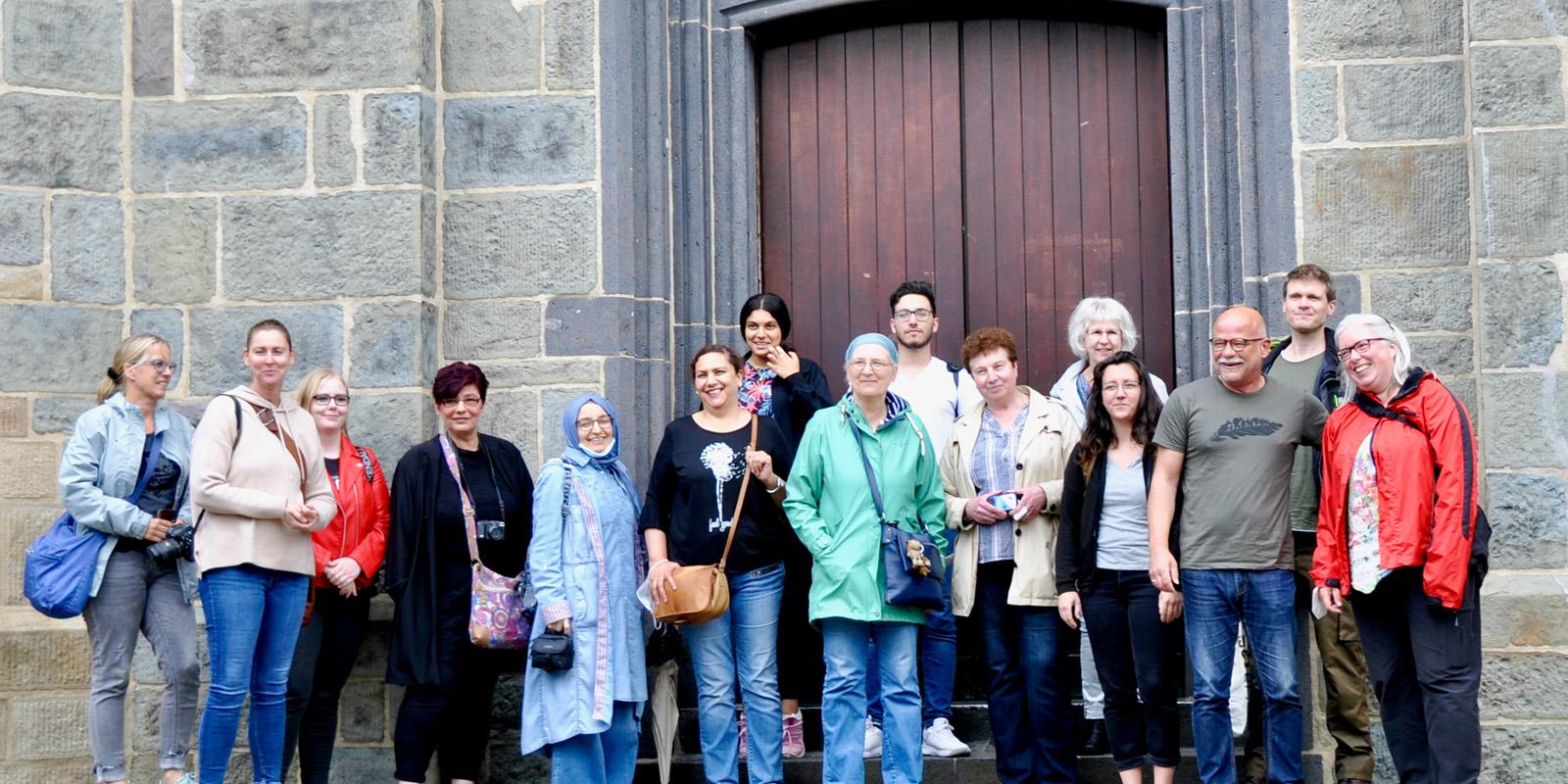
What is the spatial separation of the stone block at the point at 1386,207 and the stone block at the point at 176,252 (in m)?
4.34

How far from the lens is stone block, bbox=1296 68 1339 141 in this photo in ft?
22.4

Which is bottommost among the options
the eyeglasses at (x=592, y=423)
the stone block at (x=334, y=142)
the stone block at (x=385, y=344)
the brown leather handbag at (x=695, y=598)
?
the brown leather handbag at (x=695, y=598)

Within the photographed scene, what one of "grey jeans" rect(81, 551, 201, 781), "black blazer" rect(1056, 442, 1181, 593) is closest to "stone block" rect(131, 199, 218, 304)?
"grey jeans" rect(81, 551, 201, 781)

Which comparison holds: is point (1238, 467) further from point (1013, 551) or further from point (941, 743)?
point (941, 743)

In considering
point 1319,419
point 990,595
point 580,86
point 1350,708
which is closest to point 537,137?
point 580,86

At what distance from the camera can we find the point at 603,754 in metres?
6.17

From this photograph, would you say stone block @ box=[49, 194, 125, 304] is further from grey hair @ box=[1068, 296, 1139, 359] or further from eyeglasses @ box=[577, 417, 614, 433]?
grey hair @ box=[1068, 296, 1139, 359]

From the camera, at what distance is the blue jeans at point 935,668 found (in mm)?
6273

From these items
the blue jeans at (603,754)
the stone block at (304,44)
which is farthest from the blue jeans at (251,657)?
the stone block at (304,44)

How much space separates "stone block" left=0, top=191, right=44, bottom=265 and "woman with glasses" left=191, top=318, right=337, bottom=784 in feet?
4.82

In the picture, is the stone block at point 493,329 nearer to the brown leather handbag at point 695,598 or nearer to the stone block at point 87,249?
the stone block at point 87,249

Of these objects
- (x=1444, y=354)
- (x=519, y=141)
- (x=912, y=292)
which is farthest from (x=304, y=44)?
(x=1444, y=354)

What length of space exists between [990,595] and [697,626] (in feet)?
3.41

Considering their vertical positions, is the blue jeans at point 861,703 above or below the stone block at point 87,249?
below
